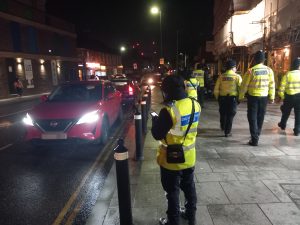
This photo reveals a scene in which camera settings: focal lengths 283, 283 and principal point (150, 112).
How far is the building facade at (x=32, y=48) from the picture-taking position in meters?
25.8

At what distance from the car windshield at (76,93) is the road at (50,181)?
1.33 meters

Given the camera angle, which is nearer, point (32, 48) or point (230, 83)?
point (230, 83)

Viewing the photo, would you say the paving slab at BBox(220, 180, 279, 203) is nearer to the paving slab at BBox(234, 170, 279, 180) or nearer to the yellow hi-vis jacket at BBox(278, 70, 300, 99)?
the paving slab at BBox(234, 170, 279, 180)

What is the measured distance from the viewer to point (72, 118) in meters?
6.46

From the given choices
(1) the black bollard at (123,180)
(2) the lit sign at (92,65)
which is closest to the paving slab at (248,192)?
(1) the black bollard at (123,180)

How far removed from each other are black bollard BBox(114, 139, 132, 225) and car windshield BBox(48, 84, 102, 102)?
15.6 ft

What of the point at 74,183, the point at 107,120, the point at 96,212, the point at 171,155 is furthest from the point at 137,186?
the point at 107,120

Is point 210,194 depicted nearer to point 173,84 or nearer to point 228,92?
point 173,84

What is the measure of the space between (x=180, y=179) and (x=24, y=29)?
1199 inches

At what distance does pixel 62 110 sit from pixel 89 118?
0.70 metres

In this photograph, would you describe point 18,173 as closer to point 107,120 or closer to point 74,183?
point 74,183

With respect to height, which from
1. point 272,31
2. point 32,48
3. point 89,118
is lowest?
point 89,118

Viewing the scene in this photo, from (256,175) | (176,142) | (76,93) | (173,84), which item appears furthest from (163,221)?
(76,93)

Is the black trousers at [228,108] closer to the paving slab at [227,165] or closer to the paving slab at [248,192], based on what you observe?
the paving slab at [227,165]
